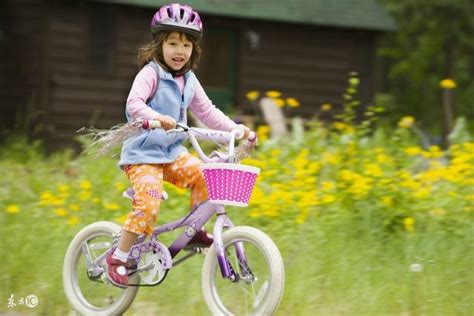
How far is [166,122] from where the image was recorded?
5.02 m

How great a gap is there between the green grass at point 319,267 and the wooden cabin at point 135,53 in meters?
9.22

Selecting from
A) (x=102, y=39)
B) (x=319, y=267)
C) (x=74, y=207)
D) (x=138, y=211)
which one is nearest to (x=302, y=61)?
(x=102, y=39)

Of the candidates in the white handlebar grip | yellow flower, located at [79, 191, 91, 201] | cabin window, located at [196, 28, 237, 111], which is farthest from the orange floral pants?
cabin window, located at [196, 28, 237, 111]

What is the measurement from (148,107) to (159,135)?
0.69 feet

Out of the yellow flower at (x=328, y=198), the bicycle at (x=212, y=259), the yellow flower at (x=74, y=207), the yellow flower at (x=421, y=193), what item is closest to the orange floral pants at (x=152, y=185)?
the bicycle at (x=212, y=259)

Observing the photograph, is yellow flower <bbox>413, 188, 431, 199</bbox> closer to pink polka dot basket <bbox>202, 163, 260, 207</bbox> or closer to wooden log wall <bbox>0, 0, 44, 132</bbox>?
pink polka dot basket <bbox>202, 163, 260, 207</bbox>

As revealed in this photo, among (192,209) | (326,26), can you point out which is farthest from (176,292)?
(326,26)

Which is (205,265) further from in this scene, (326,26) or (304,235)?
(326,26)

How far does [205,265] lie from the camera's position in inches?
207

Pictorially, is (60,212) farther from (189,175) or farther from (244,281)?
(244,281)

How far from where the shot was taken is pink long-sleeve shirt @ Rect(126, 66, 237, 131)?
5172 millimetres

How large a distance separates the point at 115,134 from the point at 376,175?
2639 millimetres

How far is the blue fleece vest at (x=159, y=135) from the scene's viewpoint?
17.6ft

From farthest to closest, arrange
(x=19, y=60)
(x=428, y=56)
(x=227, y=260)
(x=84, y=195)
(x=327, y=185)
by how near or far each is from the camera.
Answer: (x=428, y=56)
(x=19, y=60)
(x=84, y=195)
(x=327, y=185)
(x=227, y=260)
